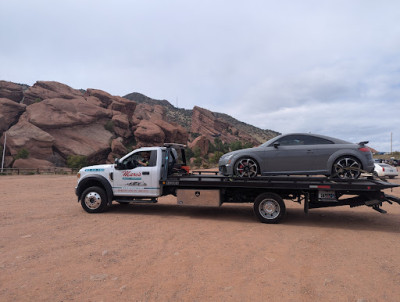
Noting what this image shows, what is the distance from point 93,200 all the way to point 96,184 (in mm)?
539

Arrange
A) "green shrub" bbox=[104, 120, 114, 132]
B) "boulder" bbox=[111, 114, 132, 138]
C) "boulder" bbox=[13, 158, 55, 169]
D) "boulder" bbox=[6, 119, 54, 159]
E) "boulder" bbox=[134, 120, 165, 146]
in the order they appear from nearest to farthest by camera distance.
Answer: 1. "boulder" bbox=[13, 158, 55, 169]
2. "boulder" bbox=[6, 119, 54, 159]
3. "green shrub" bbox=[104, 120, 114, 132]
4. "boulder" bbox=[134, 120, 165, 146]
5. "boulder" bbox=[111, 114, 132, 138]

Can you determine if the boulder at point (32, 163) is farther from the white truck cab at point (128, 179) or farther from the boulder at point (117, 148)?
the white truck cab at point (128, 179)

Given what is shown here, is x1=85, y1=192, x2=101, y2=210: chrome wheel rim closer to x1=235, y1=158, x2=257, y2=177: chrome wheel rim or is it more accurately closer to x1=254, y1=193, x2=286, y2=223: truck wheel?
x1=235, y1=158, x2=257, y2=177: chrome wheel rim

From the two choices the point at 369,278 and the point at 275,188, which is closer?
the point at 369,278

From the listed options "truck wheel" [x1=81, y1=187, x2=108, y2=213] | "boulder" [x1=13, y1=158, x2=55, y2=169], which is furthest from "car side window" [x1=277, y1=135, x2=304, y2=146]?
"boulder" [x1=13, y1=158, x2=55, y2=169]

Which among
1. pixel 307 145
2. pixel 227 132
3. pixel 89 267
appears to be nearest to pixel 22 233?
pixel 89 267

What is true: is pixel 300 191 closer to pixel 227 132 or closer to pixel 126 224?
pixel 126 224

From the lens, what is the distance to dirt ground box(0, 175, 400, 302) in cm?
327

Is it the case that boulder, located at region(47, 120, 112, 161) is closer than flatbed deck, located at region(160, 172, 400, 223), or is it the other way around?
flatbed deck, located at region(160, 172, 400, 223)

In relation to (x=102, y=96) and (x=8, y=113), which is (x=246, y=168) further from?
(x=102, y=96)

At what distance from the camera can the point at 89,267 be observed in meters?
3.95

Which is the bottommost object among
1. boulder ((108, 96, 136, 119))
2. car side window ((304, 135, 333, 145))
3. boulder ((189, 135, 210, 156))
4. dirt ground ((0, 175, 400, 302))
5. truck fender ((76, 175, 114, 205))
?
dirt ground ((0, 175, 400, 302))

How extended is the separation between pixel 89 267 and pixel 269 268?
264 cm

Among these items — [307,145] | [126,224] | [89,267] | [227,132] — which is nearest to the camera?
[89,267]
